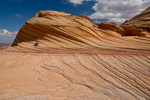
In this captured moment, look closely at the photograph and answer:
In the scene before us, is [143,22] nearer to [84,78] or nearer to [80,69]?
[80,69]

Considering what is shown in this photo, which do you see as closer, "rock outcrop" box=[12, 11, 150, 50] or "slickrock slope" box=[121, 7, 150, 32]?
"rock outcrop" box=[12, 11, 150, 50]

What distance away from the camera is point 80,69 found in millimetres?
4336

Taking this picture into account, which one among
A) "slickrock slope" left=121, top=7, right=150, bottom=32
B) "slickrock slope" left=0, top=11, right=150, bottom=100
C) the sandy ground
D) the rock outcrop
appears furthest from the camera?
"slickrock slope" left=121, top=7, right=150, bottom=32

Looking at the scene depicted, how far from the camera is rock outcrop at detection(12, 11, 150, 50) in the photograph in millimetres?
6653

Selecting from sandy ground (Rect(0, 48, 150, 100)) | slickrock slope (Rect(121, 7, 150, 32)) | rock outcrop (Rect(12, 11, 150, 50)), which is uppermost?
slickrock slope (Rect(121, 7, 150, 32))

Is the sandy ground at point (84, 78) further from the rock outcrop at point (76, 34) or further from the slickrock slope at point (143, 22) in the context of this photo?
the slickrock slope at point (143, 22)

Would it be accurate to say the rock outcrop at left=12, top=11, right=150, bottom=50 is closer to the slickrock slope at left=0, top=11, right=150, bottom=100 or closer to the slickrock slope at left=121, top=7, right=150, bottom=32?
the slickrock slope at left=0, top=11, right=150, bottom=100

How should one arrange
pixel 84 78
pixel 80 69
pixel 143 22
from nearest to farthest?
pixel 84 78 → pixel 80 69 → pixel 143 22

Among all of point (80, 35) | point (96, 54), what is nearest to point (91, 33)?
point (80, 35)

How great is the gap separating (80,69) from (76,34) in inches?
162

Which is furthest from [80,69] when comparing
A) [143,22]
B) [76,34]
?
[143,22]

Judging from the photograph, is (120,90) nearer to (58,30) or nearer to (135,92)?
(135,92)

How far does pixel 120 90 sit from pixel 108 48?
3354mm

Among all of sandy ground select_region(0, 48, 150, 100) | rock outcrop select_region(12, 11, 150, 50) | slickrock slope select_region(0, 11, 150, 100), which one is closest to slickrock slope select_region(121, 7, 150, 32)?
rock outcrop select_region(12, 11, 150, 50)
